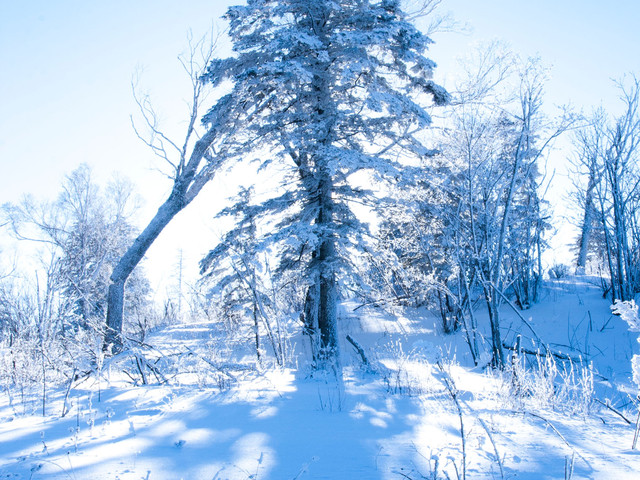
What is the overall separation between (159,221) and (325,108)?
5.96m

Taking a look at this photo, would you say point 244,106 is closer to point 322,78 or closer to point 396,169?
point 322,78

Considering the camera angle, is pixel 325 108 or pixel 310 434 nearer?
pixel 310 434

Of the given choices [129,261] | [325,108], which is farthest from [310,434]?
[129,261]

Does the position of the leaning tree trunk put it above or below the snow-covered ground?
above

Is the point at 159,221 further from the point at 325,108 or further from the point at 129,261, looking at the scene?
the point at 325,108

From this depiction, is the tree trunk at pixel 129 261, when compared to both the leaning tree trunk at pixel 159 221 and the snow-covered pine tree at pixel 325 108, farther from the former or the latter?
the snow-covered pine tree at pixel 325 108

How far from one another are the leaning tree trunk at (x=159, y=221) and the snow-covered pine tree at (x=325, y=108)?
2.19 meters

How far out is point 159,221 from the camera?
10.9 metres

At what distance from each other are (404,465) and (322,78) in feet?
28.7

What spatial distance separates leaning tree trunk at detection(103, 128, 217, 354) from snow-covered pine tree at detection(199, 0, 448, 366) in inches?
86.4

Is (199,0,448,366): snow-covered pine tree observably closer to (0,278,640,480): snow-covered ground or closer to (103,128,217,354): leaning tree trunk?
(103,128,217,354): leaning tree trunk

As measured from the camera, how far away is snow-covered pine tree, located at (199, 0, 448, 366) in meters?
8.15

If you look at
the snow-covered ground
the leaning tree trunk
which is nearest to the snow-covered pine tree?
the leaning tree trunk

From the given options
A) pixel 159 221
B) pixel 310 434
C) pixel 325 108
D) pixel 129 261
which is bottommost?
pixel 310 434
